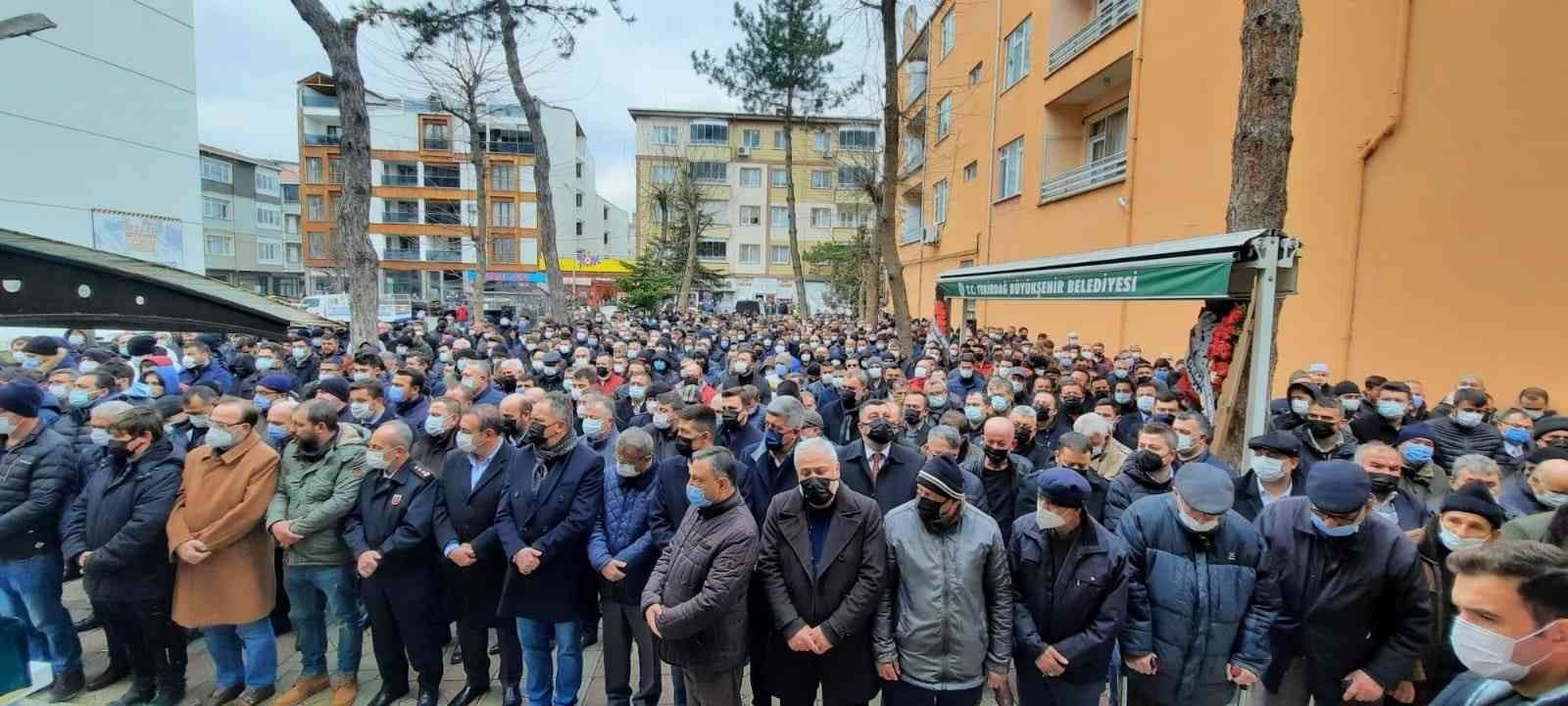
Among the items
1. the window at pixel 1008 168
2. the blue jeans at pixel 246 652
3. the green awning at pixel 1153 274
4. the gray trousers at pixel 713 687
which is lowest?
the blue jeans at pixel 246 652

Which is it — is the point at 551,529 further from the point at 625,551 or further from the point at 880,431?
the point at 880,431

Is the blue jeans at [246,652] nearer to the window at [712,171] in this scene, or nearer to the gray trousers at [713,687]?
the gray trousers at [713,687]

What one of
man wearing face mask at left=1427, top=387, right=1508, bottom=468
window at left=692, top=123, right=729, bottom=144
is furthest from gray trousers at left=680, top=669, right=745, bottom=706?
window at left=692, top=123, right=729, bottom=144

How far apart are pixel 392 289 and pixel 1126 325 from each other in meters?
50.8

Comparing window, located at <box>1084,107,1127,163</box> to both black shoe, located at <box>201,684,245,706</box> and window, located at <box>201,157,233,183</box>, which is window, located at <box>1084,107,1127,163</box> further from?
window, located at <box>201,157,233,183</box>

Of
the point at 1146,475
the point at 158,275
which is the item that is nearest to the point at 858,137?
the point at 1146,475

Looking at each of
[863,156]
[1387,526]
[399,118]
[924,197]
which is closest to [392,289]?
[399,118]

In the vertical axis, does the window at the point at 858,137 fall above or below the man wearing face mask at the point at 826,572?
above

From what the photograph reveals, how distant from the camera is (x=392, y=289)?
51.1m

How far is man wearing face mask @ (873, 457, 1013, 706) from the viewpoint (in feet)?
10.6

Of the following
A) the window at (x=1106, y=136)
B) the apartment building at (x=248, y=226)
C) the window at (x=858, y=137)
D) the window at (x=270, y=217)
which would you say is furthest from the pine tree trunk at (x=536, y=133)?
the window at (x=270, y=217)

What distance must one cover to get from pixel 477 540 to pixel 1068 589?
10.3 ft

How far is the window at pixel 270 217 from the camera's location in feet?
182

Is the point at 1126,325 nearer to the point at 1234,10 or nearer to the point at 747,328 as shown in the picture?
the point at 1234,10
